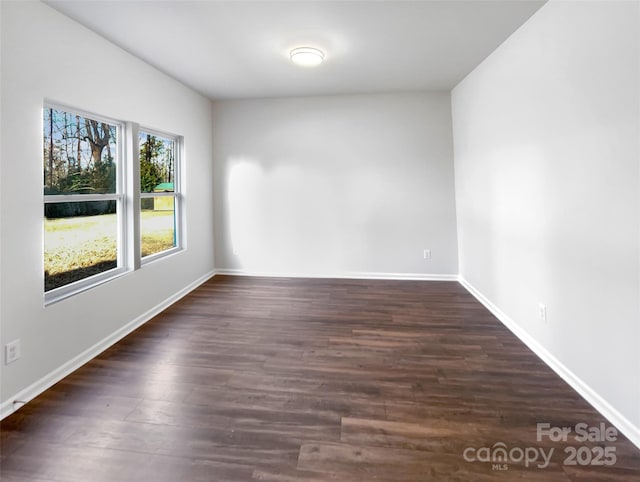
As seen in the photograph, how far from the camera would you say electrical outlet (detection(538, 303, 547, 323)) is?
2.37 meters

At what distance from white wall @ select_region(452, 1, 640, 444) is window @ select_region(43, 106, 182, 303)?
354 centimetres

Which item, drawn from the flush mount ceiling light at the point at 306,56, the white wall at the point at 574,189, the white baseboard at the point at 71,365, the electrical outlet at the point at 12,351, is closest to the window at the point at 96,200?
the electrical outlet at the point at 12,351

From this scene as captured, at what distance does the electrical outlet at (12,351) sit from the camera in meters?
1.86

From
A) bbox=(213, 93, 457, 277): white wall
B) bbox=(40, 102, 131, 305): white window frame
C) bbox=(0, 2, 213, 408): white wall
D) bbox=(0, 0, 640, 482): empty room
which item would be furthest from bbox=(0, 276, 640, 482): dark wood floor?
bbox=(213, 93, 457, 277): white wall

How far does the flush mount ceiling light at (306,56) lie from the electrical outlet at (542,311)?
2.91 m

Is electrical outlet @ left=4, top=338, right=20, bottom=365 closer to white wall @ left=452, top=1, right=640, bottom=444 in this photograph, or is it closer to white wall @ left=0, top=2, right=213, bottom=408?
white wall @ left=0, top=2, right=213, bottom=408

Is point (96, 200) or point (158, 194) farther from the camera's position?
point (158, 194)

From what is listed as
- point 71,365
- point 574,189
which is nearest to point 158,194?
point 71,365

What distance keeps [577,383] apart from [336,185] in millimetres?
3448

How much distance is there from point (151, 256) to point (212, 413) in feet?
7.34

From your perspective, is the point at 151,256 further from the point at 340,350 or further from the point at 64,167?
the point at 340,350

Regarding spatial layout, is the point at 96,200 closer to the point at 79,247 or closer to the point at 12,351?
the point at 79,247

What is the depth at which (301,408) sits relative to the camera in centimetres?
186

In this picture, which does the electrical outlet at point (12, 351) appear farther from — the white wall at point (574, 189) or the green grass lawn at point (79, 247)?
the white wall at point (574, 189)
